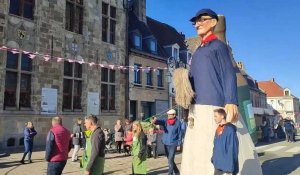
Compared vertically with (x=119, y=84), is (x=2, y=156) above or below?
below

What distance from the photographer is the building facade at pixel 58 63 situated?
15031 mm

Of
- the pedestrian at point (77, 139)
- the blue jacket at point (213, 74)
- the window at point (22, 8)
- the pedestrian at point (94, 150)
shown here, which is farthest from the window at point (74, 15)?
the blue jacket at point (213, 74)

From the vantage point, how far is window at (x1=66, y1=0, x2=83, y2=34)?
60.2 ft

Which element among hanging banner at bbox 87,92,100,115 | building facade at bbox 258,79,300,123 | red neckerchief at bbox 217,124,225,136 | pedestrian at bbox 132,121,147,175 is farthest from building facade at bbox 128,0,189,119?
building facade at bbox 258,79,300,123

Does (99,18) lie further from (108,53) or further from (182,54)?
(182,54)

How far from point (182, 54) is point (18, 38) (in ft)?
54.4

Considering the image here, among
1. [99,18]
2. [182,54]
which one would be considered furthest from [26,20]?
[182,54]

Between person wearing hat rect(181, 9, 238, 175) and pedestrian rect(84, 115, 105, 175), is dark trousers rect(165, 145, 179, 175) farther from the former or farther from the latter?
person wearing hat rect(181, 9, 238, 175)

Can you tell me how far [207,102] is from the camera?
3.85 metres

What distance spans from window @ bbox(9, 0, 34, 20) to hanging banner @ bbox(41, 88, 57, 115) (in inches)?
149

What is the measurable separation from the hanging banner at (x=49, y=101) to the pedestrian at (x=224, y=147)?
45.3 ft

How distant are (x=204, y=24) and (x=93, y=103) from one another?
15566 mm

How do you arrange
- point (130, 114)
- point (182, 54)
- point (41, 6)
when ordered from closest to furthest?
point (41, 6)
point (130, 114)
point (182, 54)

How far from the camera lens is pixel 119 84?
21.0m
